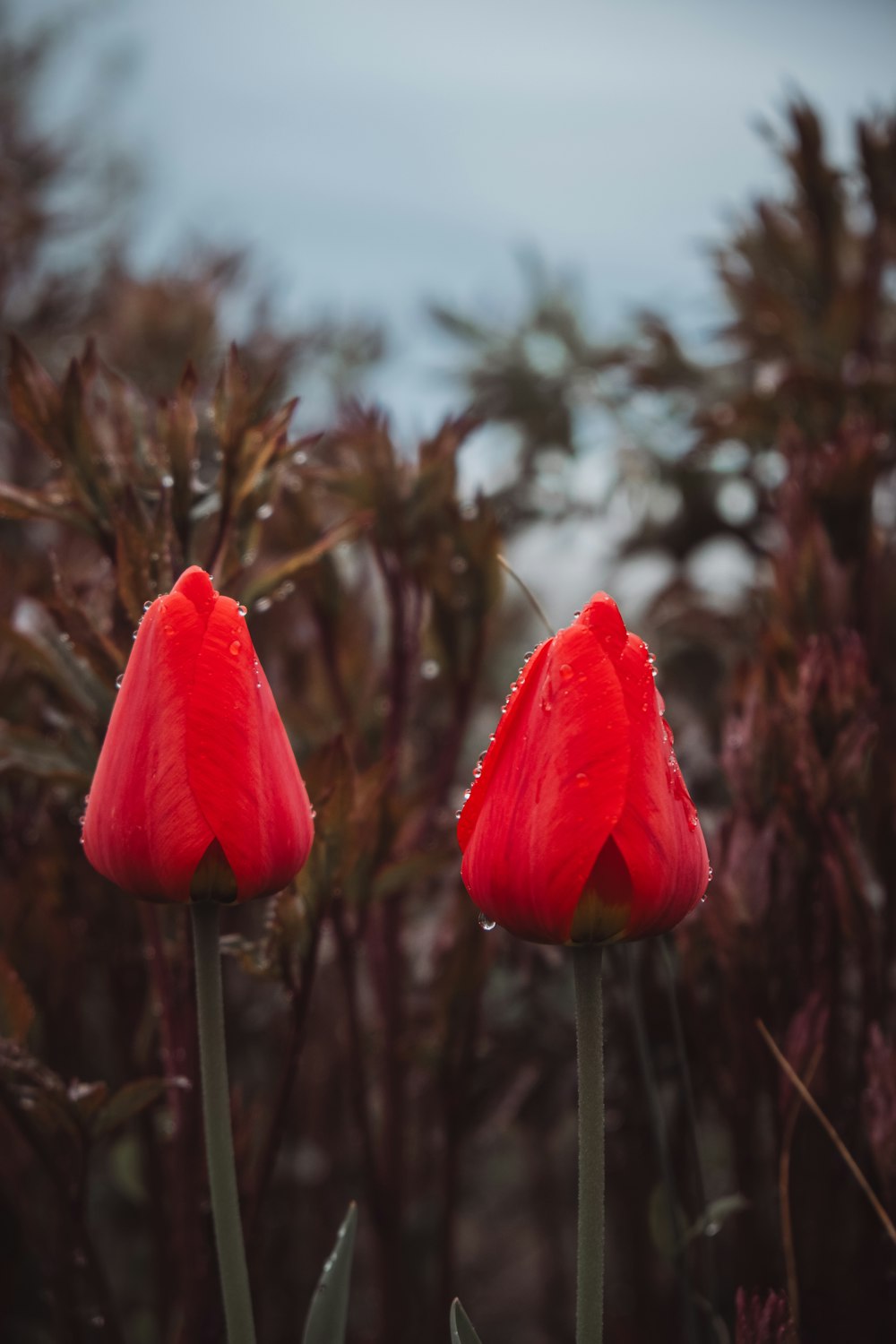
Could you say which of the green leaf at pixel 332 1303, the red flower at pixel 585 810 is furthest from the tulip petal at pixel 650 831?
the green leaf at pixel 332 1303

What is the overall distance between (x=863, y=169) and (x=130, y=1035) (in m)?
1.39

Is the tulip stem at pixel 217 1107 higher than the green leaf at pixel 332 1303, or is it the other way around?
the tulip stem at pixel 217 1107

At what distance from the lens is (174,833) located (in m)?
0.50

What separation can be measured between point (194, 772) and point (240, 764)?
0.02 metres

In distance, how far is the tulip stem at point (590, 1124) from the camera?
1.61ft

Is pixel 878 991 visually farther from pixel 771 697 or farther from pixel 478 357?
pixel 478 357

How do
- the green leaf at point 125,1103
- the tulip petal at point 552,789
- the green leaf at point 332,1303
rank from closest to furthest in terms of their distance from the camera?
the tulip petal at point 552,789 → the green leaf at point 332,1303 → the green leaf at point 125,1103

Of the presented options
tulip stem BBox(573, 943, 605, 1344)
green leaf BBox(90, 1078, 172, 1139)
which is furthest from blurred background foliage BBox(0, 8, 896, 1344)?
tulip stem BBox(573, 943, 605, 1344)

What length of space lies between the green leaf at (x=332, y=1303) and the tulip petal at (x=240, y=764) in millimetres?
225

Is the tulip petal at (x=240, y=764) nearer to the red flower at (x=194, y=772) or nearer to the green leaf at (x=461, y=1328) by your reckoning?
the red flower at (x=194, y=772)

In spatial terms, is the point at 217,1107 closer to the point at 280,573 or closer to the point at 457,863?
the point at 280,573

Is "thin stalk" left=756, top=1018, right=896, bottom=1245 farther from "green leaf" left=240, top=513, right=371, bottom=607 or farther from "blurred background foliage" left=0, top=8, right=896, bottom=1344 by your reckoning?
"green leaf" left=240, top=513, right=371, bottom=607

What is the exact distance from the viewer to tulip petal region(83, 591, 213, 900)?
1.65 feet

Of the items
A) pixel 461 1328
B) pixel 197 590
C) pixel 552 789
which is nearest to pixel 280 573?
pixel 197 590
